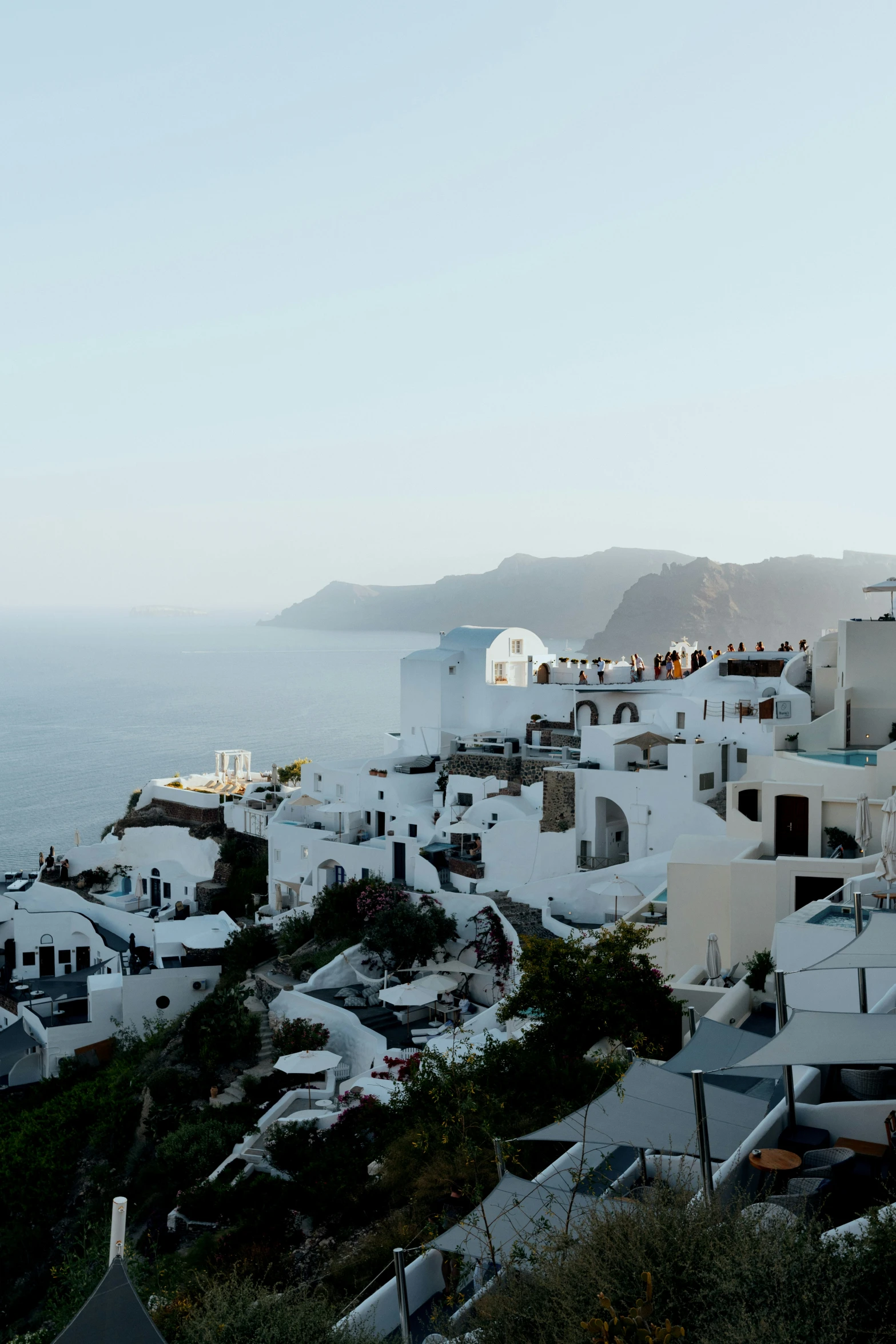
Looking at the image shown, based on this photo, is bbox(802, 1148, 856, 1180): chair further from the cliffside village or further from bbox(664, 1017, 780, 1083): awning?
bbox(664, 1017, 780, 1083): awning

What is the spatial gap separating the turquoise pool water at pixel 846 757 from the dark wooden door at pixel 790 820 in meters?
1.64

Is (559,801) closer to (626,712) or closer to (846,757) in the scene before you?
(626,712)

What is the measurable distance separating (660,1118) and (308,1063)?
12.1 m

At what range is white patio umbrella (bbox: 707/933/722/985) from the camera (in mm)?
14199

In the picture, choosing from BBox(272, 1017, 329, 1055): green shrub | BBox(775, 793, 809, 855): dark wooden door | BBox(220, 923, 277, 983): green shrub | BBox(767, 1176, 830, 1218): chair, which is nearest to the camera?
BBox(767, 1176, 830, 1218): chair

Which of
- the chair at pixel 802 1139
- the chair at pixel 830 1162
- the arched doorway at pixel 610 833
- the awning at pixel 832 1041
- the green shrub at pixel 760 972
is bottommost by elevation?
the arched doorway at pixel 610 833

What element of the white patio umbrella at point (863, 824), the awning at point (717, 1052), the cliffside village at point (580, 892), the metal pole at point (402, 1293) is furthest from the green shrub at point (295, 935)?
the metal pole at point (402, 1293)

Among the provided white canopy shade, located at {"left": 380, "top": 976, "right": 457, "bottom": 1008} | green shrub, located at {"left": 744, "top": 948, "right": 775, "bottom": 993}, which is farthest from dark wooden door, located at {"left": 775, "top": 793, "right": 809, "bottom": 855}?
white canopy shade, located at {"left": 380, "top": 976, "right": 457, "bottom": 1008}

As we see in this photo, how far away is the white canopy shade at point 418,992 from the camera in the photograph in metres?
20.3

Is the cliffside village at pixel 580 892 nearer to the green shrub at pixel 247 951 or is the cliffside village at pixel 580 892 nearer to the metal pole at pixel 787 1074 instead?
the metal pole at pixel 787 1074

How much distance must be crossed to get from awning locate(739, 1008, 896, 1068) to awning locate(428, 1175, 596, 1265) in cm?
157

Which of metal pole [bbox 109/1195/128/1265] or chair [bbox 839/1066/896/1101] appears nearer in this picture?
metal pole [bbox 109/1195/128/1265]

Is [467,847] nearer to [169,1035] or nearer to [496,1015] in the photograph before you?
[169,1035]

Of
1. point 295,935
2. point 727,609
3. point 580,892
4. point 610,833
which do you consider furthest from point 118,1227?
point 727,609
